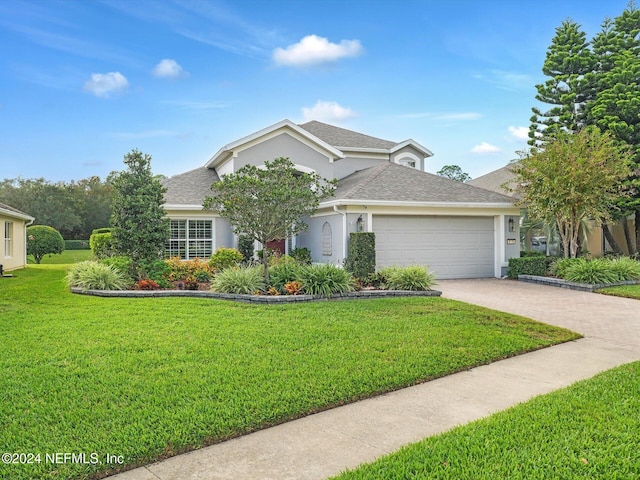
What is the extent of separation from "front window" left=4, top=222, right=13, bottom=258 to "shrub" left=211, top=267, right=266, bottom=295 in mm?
13540

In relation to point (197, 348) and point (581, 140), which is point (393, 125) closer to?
point (581, 140)

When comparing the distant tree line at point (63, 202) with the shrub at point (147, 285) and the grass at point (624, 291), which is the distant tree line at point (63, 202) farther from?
the grass at point (624, 291)

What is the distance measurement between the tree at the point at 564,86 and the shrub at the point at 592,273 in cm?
713

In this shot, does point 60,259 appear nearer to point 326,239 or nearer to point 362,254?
point 326,239

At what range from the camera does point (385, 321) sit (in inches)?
336

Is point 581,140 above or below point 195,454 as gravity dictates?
above

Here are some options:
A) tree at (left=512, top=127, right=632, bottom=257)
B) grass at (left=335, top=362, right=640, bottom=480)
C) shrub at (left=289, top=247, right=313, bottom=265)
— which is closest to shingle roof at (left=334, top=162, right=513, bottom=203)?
tree at (left=512, top=127, right=632, bottom=257)

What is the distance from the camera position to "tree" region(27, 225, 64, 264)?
2555 centimetres

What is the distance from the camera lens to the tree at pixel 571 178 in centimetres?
1508

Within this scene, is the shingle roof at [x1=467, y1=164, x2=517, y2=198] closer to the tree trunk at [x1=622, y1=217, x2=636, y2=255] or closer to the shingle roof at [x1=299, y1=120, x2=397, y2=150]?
the tree trunk at [x1=622, y1=217, x2=636, y2=255]

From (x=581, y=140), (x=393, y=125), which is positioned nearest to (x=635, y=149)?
(x=581, y=140)

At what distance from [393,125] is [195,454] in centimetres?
2462

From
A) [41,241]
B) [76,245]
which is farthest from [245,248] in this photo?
[76,245]

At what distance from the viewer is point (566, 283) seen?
14.3 m
